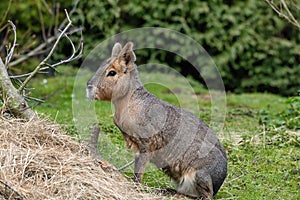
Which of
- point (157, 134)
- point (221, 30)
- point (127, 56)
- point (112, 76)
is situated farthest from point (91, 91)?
point (221, 30)

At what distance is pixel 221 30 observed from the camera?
1433 centimetres

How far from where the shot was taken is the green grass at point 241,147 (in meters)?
6.75

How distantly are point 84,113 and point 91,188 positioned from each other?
4525 mm

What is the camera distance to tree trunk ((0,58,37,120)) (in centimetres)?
623

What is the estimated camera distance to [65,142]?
20.0 ft

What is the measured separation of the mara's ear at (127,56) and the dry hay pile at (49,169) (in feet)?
2.98

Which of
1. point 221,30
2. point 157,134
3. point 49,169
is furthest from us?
point 221,30

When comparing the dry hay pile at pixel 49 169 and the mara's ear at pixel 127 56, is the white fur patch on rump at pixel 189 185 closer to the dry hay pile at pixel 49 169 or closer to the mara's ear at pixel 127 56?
the dry hay pile at pixel 49 169

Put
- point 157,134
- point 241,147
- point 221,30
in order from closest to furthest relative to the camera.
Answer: point 157,134 → point 241,147 → point 221,30

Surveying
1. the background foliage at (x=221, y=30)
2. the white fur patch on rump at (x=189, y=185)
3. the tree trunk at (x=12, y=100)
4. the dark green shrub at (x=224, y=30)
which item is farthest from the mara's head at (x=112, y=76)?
the dark green shrub at (x=224, y=30)

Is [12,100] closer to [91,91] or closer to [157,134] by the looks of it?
[91,91]

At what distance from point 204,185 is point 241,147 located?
215 centimetres

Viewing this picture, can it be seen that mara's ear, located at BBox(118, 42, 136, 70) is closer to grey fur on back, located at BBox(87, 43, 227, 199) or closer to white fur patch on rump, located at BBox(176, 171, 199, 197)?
grey fur on back, located at BBox(87, 43, 227, 199)

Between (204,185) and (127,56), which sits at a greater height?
(127,56)
